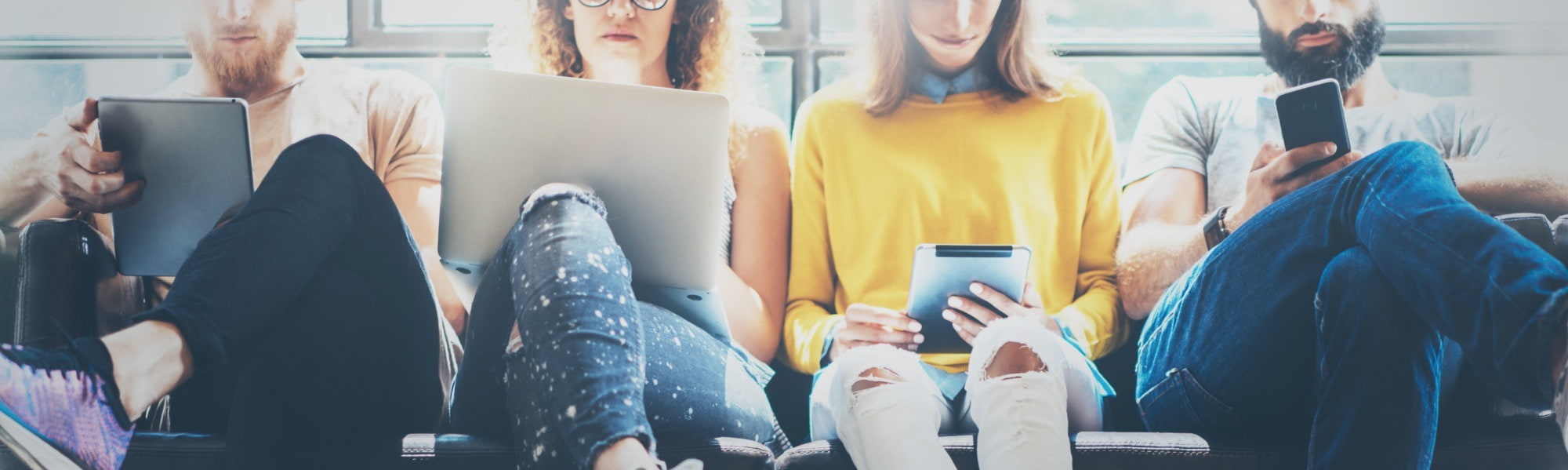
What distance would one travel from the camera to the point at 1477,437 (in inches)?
46.9

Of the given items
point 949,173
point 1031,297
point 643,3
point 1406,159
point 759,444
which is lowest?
point 759,444

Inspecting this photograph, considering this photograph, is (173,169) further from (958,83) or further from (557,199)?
(958,83)

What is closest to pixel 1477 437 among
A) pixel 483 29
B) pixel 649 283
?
pixel 649 283

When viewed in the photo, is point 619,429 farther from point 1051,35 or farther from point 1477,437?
point 1051,35

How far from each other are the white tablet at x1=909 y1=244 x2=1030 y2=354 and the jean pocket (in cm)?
20

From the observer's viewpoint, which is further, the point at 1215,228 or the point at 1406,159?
the point at 1215,228

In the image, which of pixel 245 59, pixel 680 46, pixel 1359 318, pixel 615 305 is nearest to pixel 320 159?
pixel 615 305

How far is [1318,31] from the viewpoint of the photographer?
1.91 meters

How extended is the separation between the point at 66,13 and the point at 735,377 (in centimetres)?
159

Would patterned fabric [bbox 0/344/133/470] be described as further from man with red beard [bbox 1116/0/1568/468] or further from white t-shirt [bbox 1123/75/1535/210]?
white t-shirt [bbox 1123/75/1535/210]

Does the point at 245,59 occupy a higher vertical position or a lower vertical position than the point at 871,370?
higher

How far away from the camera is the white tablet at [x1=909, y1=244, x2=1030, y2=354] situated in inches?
49.9

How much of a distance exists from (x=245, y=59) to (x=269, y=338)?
94cm

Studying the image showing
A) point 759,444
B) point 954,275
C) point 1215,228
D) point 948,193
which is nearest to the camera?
point 759,444
